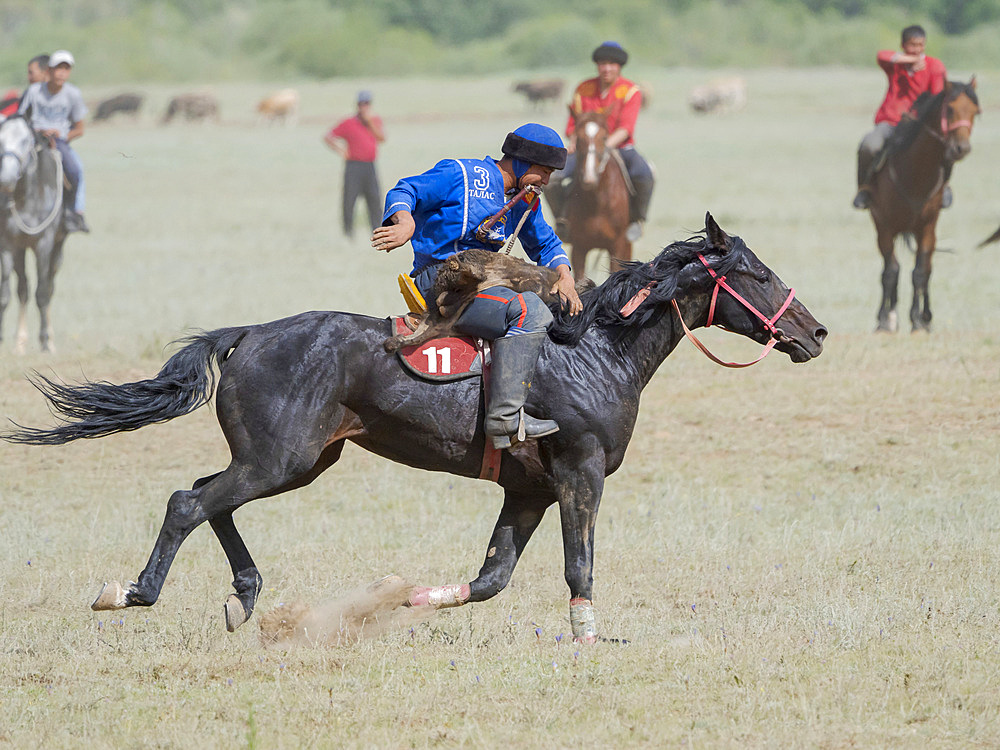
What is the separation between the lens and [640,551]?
852 cm

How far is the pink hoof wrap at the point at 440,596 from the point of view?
6547 millimetres

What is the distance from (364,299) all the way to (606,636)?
11.8m

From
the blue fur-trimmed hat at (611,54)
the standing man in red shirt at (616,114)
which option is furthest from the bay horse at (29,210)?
the blue fur-trimmed hat at (611,54)

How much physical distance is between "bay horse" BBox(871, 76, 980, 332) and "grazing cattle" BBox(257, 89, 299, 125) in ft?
143

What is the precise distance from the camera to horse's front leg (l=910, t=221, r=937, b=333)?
1502 centimetres

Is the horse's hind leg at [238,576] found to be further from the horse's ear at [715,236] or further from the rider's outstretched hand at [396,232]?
the horse's ear at [715,236]

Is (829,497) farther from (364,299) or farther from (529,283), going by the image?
(364,299)

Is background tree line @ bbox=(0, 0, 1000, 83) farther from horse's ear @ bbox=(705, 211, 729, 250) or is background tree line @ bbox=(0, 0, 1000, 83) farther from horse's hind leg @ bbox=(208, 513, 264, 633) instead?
horse's hind leg @ bbox=(208, 513, 264, 633)

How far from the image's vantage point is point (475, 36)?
4023 inches

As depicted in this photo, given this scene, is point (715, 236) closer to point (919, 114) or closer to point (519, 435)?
point (519, 435)

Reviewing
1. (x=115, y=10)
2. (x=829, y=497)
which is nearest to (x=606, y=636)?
(x=829, y=497)

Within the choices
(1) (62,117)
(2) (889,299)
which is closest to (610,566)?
(2) (889,299)

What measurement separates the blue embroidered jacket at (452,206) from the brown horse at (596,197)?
871 cm

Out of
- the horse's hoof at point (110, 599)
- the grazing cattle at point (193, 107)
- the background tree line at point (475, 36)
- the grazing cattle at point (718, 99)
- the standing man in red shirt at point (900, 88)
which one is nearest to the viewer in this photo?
the horse's hoof at point (110, 599)
